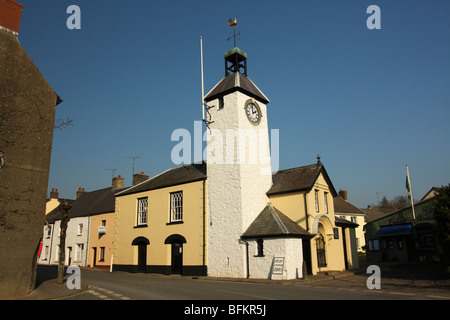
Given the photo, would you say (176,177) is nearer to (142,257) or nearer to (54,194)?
(142,257)

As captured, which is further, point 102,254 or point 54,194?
point 54,194

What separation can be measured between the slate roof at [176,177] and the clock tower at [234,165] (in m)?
1.84

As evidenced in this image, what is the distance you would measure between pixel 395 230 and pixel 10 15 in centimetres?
3604

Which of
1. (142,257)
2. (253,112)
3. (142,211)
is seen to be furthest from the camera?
(142,211)

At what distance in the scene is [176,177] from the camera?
90.7 feet

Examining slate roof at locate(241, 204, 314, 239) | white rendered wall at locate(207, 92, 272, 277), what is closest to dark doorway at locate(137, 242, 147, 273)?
white rendered wall at locate(207, 92, 272, 277)

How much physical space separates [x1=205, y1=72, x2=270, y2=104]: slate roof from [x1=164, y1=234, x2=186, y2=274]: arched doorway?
11.2m

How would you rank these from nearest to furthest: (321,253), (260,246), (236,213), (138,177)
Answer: (260,246) → (236,213) → (321,253) → (138,177)

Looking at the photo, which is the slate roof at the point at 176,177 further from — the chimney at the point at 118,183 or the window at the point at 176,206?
the chimney at the point at 118,183

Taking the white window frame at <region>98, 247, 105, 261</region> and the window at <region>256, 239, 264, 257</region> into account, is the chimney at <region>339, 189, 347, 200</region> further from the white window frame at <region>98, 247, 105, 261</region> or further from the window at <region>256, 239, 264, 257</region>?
the white window frame at <region>98, 247, 105, 261</region>

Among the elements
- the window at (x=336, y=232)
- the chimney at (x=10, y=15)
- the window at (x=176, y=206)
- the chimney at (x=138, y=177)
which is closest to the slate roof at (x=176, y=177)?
the window at (x=176, y=206)

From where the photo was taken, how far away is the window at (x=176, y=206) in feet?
84.2

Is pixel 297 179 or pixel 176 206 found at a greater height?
pixel 297 179

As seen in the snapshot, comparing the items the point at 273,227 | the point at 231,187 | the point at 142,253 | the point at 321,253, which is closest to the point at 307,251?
the point at 321,253
